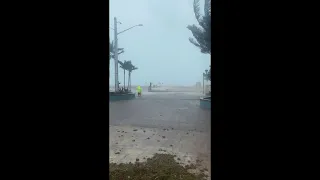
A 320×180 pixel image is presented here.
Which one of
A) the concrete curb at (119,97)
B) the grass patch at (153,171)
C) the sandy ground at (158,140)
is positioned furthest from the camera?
the concrete curb at (119,97)

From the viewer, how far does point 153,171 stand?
3.97 m

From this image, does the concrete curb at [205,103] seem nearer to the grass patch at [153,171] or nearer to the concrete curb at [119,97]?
the concrete curb at [119,97]

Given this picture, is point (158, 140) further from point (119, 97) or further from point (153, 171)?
point (119, 97)

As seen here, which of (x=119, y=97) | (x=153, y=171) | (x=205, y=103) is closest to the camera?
(x=153, y=171)

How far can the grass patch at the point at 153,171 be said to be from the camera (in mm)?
3750

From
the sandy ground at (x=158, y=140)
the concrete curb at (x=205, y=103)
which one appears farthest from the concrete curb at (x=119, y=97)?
the concrete curb at (x=205, y=103)

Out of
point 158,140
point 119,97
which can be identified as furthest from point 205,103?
point 119,97

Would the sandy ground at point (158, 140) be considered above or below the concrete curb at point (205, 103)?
below

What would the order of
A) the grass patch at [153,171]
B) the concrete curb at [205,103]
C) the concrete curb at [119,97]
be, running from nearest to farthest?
1. the grass patch at [153,171]
2. the concrete curb at [205,103]
3. the concrete curb at [119,97]
